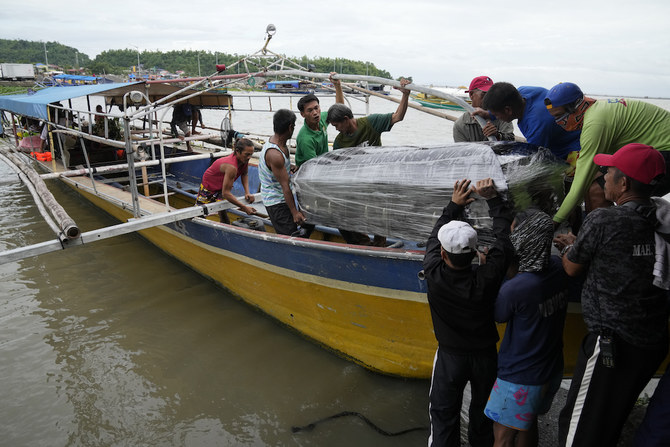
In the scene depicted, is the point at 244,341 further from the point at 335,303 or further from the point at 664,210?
the point at 664,210

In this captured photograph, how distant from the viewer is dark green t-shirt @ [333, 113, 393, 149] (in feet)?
12.7

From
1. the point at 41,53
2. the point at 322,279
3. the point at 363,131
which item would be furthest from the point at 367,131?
the point at 41,53

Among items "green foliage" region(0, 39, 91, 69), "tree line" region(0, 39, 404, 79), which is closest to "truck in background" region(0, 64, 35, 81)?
A: "tree line" region(0, 39, 404, 79)

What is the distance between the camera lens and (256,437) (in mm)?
3383

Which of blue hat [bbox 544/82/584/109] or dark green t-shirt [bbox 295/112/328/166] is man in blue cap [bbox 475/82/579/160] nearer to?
blue hat [bbox 544/82/584/109]

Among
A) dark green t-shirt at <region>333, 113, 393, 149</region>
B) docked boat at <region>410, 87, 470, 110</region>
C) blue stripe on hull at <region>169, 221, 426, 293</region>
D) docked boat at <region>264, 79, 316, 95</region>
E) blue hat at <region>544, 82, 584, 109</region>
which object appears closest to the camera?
blue hat at <region>544, 82, 584, 109</region>

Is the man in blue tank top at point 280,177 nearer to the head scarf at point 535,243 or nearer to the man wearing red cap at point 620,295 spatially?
the head scarf at point 535,243

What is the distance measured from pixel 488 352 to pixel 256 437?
81.4 inches

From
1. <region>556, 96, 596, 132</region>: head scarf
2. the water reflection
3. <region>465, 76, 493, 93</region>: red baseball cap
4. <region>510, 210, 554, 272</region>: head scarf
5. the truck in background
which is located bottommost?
the water reflection

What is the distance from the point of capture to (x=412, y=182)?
2.76m

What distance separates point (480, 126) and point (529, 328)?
7.32 feet

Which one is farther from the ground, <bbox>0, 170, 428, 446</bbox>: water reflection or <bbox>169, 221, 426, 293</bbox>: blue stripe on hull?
<bbox>169, 221, 426, 293</bbox>: blue stripe on hull

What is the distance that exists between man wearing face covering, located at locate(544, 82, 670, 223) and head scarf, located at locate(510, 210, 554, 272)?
459 millimetres

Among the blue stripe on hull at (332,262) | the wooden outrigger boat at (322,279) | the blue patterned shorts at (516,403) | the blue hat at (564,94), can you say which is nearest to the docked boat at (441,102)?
the wooden outrigger boat at (322,279)
